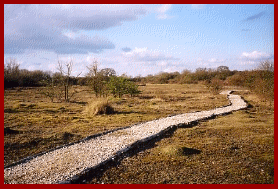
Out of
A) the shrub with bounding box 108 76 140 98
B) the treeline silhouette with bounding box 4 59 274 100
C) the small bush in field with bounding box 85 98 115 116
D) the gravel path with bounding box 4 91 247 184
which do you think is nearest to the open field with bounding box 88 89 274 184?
the gravel path with bounding box 4 91 247 184

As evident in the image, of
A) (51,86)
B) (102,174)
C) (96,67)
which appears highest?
(96,67)

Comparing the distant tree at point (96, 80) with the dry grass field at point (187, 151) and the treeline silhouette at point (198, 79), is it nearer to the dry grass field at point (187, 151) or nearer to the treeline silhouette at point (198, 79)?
the treeline silhouette at point (198, 79)

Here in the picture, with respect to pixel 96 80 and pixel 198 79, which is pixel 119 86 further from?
pixel 198 79

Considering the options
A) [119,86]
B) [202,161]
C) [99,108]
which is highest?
[119,86]

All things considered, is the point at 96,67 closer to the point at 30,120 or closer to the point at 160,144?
the point at 30,120

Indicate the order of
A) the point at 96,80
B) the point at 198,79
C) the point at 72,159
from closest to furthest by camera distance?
the point at 72,159 < the point at 96,80 < the point at 198,79

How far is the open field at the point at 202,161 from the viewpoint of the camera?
5660 millimetres

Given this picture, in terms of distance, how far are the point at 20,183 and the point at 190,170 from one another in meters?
3.98

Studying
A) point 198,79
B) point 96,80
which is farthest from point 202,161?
point 198,79

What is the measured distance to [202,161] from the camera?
670 cm

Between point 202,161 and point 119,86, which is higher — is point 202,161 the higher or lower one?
the lower one

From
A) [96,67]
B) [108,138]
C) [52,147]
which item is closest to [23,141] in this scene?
[52,147]

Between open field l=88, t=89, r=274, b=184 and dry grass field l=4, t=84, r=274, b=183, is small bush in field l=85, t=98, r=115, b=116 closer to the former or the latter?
dry grass field l=4, t=84, r=274, b=183

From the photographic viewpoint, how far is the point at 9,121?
1298 centimetres
